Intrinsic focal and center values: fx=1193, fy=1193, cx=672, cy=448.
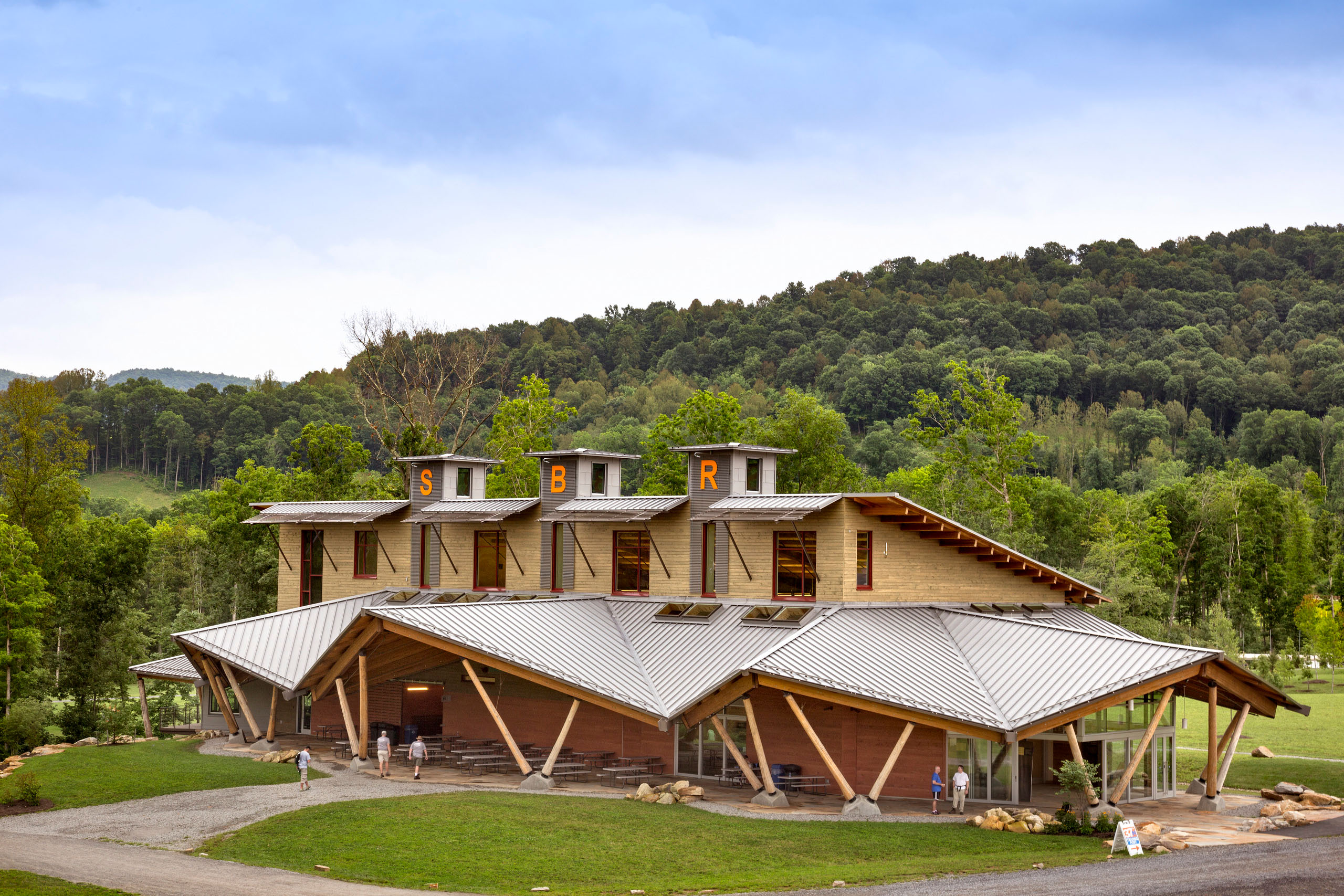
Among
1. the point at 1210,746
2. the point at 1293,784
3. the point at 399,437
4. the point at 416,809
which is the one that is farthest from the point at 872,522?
the point at 399,437

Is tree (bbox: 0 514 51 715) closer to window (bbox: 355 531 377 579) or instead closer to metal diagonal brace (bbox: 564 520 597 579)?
window (bbox: 355 531 377 579)

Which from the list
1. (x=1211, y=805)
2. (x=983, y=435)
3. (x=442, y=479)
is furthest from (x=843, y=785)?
(x=983, y=435)

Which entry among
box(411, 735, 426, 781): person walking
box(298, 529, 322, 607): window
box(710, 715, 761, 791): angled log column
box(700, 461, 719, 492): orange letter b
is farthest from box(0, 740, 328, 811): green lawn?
box(700, 461, 719, 492): orange letter b

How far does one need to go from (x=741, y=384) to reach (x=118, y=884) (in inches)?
4055

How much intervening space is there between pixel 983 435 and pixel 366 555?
99.8 ft

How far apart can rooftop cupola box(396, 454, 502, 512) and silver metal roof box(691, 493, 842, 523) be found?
33.1ft

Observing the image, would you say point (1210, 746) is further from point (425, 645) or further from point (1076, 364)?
point (1076, 364)

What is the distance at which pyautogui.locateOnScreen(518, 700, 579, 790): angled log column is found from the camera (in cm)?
2822

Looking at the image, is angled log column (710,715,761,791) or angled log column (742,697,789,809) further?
angled log column (710,715,761,791)

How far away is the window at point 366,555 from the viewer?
41.5 meters

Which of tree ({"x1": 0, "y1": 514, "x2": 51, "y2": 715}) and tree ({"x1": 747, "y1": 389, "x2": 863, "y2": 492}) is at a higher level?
tree ({"x1": 747, "y1": 389, "x2": 863, "y2": 492})

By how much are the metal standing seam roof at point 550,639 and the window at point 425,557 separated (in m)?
7.28

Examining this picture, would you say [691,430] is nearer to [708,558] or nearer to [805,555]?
[708,558]

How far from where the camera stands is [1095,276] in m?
156
